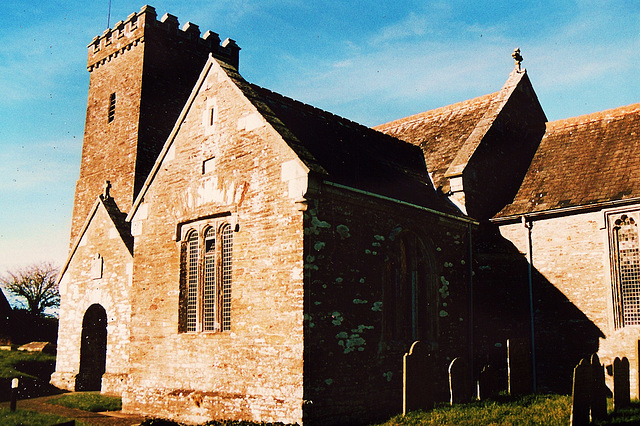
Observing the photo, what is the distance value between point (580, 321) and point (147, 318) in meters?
11.4

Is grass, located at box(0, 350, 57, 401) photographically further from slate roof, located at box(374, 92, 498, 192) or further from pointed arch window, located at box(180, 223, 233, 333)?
slate roof, located at box(374, 92, 498, 192)

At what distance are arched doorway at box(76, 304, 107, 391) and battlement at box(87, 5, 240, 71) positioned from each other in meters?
13.4

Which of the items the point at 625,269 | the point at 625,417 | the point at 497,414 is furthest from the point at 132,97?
the point at 625,417

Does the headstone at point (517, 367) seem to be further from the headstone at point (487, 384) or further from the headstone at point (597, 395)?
the headstone at point (597, 395)

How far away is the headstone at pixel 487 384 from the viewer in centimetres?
1339

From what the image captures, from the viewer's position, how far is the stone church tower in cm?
2802

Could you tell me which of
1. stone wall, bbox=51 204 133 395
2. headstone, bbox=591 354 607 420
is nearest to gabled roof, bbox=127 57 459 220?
stone wall, bbox=51 204 133 395

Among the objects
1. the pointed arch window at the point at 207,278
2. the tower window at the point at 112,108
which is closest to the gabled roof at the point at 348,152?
the pointed arch window at the point at 207,278

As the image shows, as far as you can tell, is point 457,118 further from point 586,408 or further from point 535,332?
point 586,408

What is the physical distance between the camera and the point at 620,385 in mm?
12367

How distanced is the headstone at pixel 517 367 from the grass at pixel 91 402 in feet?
34.5

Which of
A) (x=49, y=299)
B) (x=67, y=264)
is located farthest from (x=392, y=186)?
(x=49, y=299)

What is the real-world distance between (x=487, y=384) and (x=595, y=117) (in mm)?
10237

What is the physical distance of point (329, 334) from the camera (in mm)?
12375
